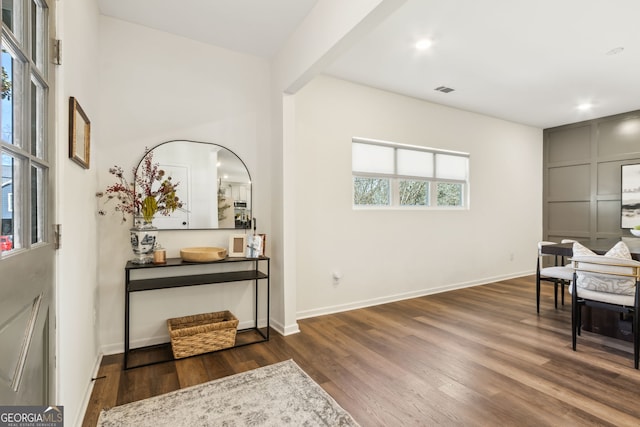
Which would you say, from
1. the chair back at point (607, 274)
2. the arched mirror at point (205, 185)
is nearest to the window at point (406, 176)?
the arched mirror at point (205, 185)

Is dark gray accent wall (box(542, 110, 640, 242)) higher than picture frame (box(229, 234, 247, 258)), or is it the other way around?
dark gray accent wall (box(542, 110, 640, 242))

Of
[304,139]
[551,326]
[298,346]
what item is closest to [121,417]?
[298,346]

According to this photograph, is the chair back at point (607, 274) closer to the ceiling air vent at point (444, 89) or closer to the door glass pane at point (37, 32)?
the ceiling air vent at point (444, 89)

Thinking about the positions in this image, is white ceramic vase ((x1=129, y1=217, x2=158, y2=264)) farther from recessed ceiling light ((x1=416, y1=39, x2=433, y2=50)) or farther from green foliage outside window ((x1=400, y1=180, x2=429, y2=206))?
green foliage outside window ((x1=400, y1=180, x2=429, y2=206))

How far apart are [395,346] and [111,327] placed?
243cm

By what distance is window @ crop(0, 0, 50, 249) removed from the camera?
0.97 metres

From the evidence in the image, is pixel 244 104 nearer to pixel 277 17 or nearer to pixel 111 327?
pixel 277 17

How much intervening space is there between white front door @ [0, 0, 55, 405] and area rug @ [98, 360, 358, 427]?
2.22ft

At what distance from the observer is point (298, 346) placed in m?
2.81

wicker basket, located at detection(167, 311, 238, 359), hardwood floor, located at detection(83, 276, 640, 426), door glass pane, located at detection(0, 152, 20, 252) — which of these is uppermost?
door glass pane, located at detection(0, 152, 20, 252)

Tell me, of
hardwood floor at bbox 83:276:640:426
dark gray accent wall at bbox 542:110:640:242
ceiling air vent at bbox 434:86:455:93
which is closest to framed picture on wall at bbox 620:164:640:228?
dark gray accent wall at bbox 542:110:640:242

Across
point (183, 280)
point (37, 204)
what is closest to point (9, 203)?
point (37, 204)

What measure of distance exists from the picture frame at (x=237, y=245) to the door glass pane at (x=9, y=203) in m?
2.01

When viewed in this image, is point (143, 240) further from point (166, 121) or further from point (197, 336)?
point (166, 121)
